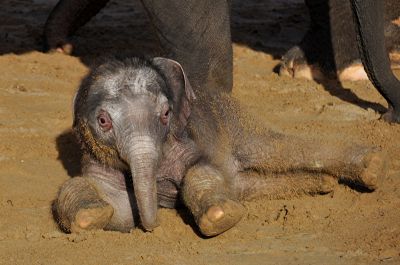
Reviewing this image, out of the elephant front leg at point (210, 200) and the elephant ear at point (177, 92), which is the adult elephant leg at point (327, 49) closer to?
the elephant ear at point (177, 92)

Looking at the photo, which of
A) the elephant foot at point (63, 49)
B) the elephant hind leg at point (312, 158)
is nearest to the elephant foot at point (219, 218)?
the elephant hind leg at point (312, 158)

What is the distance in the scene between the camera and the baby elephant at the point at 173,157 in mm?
4957

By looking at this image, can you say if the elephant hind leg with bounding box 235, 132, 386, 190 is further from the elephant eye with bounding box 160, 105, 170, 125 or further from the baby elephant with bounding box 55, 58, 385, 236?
the elephant eye with bounding box 160, 105, 170, 125

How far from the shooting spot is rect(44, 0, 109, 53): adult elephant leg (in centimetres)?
852

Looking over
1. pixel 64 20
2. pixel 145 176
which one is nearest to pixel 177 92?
pixel 145 176

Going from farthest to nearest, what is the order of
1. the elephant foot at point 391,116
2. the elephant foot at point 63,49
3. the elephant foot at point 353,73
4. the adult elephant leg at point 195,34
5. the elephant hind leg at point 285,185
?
the elephant foot at point 63,49
the elephant foot at point 353,73
the elephant foot at point 391,116
the adult elephant leg at point 195,34
the elephant hind leg at point 285,185

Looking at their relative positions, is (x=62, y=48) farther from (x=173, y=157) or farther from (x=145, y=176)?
(x=145, y=176)

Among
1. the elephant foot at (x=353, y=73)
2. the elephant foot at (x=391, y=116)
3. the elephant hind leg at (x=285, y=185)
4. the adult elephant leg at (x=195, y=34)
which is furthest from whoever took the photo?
the elephant foot at (x=353, y=73)

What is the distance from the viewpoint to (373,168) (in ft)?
17.8

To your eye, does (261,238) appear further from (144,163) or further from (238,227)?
(144,163)

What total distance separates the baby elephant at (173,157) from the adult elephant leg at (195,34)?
15.4 inches

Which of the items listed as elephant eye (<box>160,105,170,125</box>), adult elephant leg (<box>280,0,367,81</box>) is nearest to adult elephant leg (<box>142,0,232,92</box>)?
elephant eye (<box>160,105,170,125</box>)

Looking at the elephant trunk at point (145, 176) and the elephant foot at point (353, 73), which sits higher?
the elephant trunk at point (145, 176)

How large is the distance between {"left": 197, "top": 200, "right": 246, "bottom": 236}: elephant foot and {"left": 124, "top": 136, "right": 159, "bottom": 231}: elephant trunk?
23 centimetres
